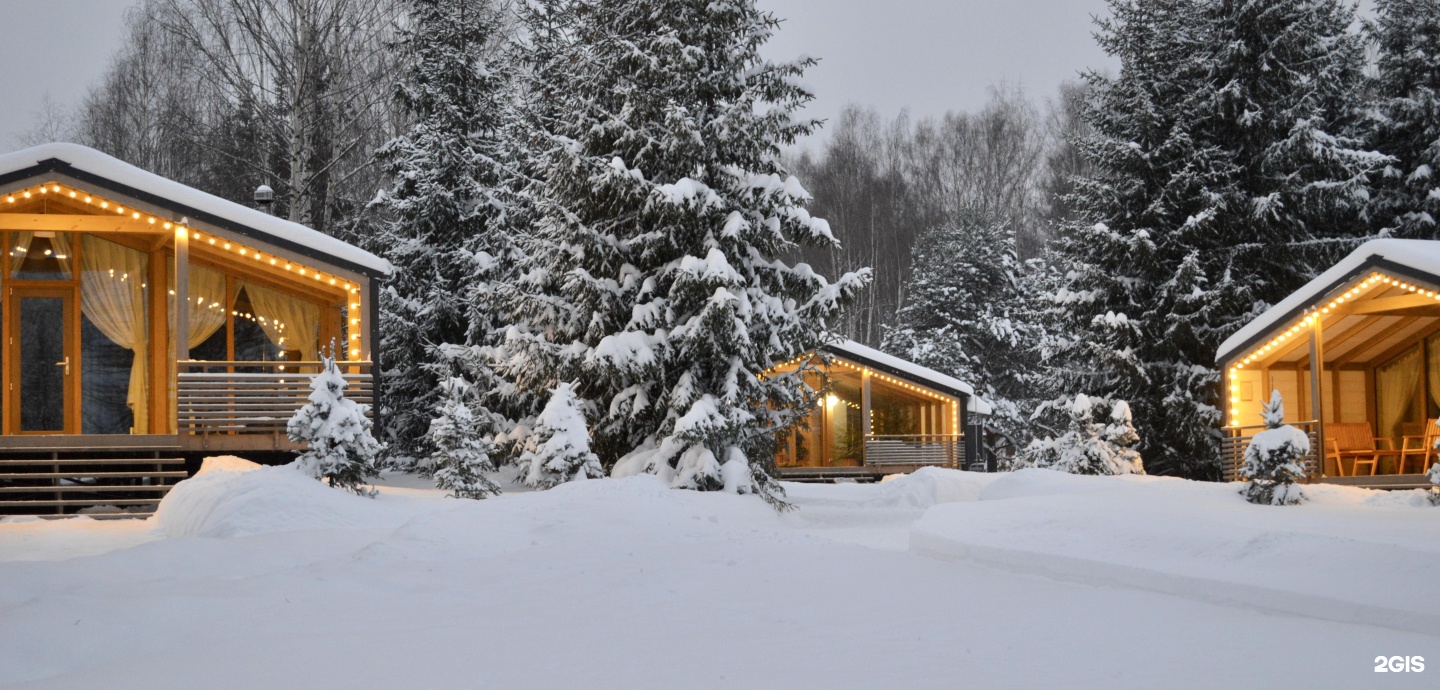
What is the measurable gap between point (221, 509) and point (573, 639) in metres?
5.50

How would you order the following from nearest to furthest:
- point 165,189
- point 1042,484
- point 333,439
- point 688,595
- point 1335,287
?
point 688,595, point 333,439, point 165,189, point 1042,484, point 1335,287

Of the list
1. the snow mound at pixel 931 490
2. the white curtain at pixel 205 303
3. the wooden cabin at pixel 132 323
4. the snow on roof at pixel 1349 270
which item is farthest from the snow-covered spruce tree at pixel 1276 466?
the white curtain at pixel 205 303

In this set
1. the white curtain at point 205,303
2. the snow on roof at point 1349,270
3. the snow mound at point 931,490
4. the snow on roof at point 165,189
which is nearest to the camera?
the snow on roof at point 165,189

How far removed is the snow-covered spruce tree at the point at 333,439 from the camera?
1218 cm

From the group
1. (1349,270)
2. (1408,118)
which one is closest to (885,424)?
(1349,270)

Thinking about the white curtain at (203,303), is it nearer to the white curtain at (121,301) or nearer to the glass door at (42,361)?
the white curtain at (121,301)

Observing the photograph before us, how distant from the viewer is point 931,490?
18.0 m

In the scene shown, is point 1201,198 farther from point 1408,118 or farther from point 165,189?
point 165,189

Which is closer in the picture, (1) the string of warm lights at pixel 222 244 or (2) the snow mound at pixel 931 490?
(1) the string of warm lights at pixel 222 244

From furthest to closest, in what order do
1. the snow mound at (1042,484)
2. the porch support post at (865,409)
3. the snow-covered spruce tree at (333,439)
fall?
the porch support post at (865,409) → the snow mound at (1042,484) → the snow-covered spruce tree at (333,439)

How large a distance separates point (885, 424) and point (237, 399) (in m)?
15.2

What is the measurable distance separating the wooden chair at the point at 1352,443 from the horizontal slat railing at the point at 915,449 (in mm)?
8857

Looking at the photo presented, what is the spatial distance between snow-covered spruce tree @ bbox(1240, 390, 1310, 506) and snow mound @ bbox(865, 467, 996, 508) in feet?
16.2

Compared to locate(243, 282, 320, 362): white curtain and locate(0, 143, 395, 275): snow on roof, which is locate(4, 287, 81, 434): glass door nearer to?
locate(0, 143, 395, 275): snow on roof
